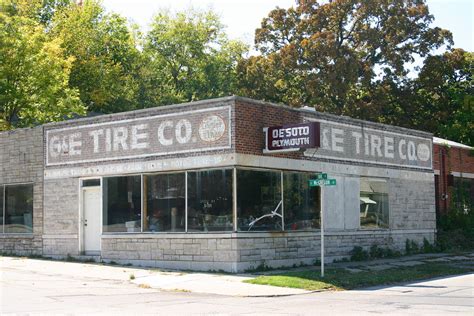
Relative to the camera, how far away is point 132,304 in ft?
43.3

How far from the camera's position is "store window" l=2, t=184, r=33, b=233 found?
24.3m

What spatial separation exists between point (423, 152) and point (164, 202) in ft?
39.8

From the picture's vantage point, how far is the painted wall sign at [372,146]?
22609 millimetres

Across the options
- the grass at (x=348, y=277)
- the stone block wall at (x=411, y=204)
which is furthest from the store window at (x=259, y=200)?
the stone block wall at (x=411, y=204)

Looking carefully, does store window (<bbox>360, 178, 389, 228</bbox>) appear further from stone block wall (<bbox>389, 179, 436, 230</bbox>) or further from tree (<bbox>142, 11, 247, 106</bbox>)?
tree (<bbox>142, 11, 247, 106</bbox>)

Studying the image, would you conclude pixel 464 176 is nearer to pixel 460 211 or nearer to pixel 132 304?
pixel 460 211

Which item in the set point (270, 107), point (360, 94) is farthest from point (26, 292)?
point (360, 94)

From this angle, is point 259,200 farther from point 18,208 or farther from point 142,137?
point 18,208

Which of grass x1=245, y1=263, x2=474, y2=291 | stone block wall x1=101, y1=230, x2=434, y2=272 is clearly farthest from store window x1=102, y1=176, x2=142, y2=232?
grass x1=245, y1=263, x2=474, y2=291

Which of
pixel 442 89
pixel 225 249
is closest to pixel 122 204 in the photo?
pixel 225 249

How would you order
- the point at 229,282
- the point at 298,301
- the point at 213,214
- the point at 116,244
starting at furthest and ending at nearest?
1. the point at 116,244
2. the point at 213,214
3. the point at 229,282
4. the point at 298,301

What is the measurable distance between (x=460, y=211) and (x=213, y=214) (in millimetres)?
16830

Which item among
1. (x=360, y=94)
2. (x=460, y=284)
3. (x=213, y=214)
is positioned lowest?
(x=460, y=284)

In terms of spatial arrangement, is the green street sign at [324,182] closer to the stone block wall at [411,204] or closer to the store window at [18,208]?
the stone block wall at [411,204]
